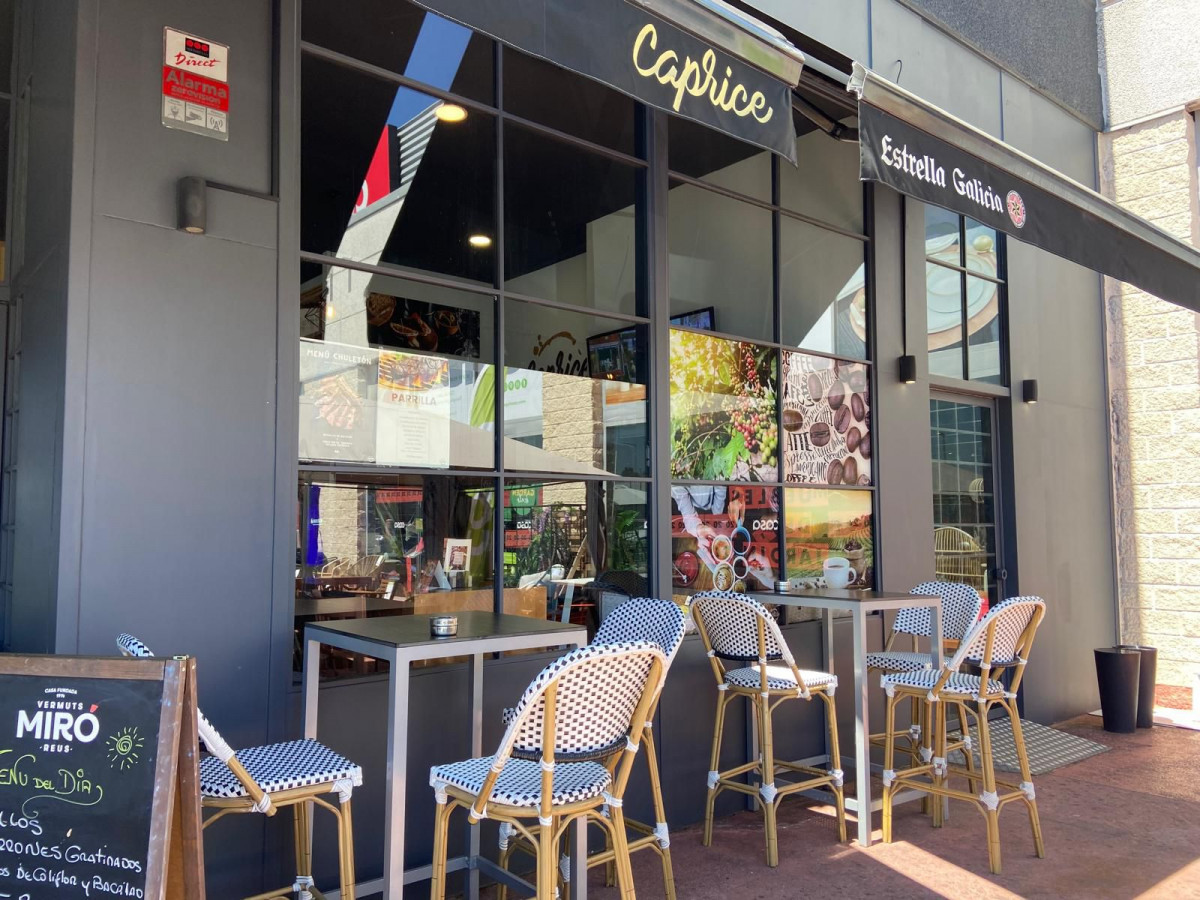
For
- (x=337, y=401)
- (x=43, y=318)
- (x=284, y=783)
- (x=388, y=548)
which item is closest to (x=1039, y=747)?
(x=388, y=548)

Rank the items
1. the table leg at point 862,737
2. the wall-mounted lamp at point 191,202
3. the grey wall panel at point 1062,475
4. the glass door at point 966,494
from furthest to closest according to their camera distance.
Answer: the grey wall panel at point 1062,475 < the glass door at point 966,494 < the table leg at point 862,737 < the wall-mounted lamp at point 191,202

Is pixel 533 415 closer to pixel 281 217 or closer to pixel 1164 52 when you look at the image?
pixel 281 217

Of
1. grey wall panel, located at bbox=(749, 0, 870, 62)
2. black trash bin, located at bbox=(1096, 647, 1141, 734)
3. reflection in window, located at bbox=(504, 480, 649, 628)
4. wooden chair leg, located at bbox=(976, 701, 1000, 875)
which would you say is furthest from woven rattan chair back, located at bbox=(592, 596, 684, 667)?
black trash bin, located at bbox=(1096, 647, 1141, 734)

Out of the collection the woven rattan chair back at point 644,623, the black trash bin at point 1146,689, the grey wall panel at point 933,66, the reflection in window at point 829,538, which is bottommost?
the black trash bin at point 1146,689

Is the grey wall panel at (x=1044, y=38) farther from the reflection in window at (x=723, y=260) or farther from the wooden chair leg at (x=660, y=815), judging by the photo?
the wooden chair leg at (x=660, y=815)

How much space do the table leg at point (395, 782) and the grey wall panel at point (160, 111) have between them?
1.47 meters

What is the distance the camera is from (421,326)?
333cm

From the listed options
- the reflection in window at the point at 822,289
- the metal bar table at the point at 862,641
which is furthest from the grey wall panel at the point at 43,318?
the reflection in window at the point at 822,289

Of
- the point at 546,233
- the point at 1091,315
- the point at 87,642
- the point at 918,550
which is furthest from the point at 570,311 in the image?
the point at 1091,315

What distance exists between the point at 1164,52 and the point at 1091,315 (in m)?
1.86

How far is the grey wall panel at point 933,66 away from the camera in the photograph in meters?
4.51

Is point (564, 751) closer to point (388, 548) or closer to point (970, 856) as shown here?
point (388, 548)

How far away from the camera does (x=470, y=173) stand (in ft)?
12.0

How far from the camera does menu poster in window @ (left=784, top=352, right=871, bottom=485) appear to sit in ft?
15.4
